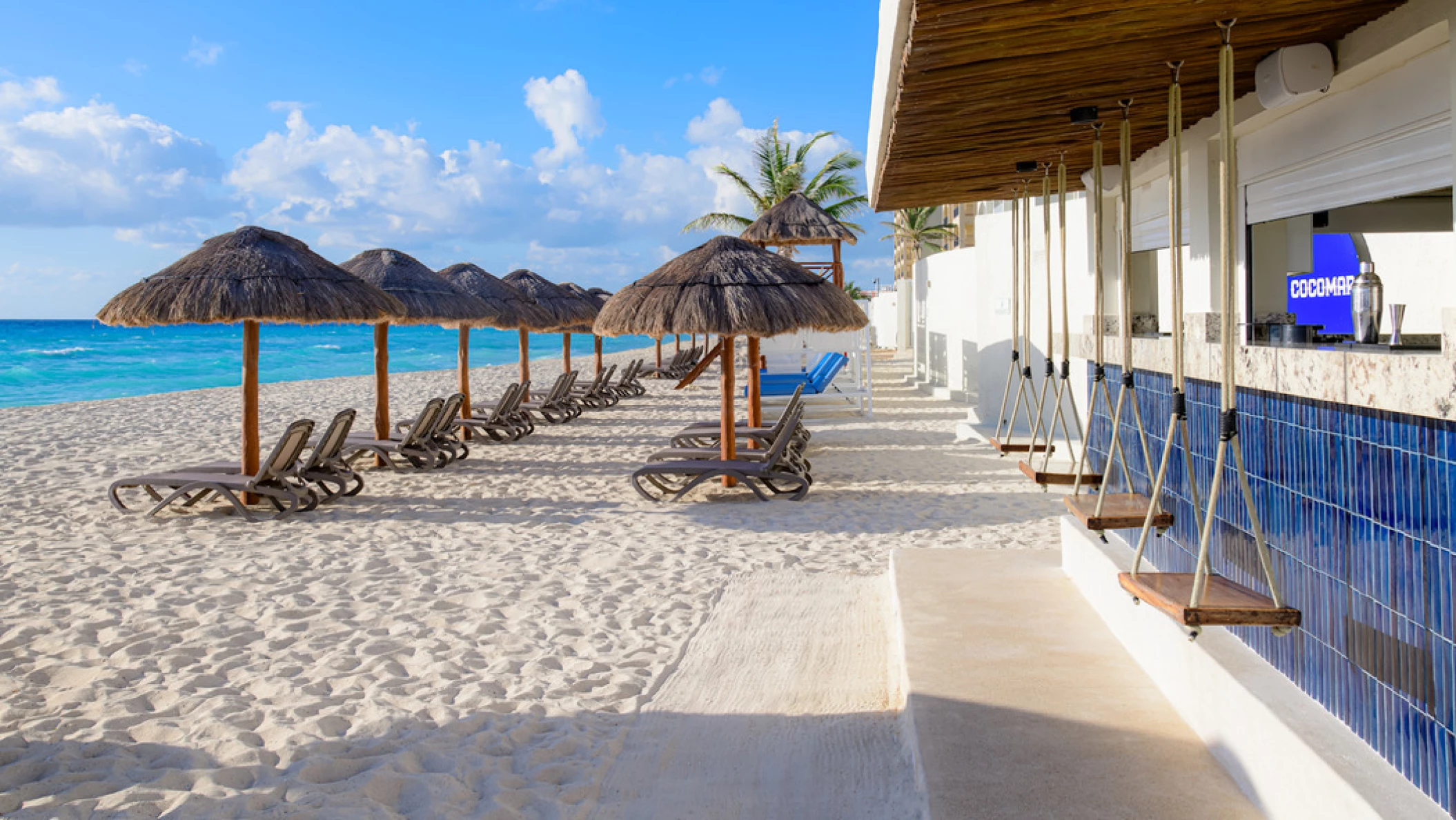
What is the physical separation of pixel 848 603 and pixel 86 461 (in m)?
10.1

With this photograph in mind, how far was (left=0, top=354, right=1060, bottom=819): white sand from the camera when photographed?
3455mm

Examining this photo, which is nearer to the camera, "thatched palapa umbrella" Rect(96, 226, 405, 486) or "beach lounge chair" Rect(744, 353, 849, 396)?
"thatched palapa umbrella" Rect(96, 226, 405, 486)

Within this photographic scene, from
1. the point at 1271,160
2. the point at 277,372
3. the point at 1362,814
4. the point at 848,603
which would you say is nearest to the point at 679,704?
the point at 848,603

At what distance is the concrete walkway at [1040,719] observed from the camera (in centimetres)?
284

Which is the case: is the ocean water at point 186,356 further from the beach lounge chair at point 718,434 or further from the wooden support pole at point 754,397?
the wooden support pole at point 754,397

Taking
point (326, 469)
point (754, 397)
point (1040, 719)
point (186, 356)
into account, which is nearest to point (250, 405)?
point (326, 469)

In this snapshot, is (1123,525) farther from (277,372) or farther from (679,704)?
(277,372)

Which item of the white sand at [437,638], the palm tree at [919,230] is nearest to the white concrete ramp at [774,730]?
the white sand at [437,638]

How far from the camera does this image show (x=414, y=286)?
12.3 metres

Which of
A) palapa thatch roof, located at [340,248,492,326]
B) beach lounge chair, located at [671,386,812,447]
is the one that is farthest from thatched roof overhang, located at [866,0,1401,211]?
palapa thatch roof, located at [340,248,492,326]

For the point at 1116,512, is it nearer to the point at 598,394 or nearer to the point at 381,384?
the point at 381,384

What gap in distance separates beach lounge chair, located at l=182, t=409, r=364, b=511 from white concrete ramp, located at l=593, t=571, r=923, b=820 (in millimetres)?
4947

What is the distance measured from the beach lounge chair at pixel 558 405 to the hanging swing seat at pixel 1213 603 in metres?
12.7

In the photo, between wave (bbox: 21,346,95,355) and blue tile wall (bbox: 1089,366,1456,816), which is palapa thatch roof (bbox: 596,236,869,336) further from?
wave (bbox: 21,346,95,355)
